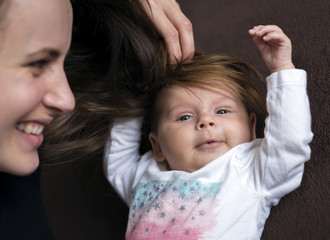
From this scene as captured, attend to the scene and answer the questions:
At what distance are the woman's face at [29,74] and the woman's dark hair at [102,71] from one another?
38cm

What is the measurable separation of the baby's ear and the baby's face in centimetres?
5

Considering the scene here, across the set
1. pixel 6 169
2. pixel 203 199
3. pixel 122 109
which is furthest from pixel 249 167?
pixel 6 169

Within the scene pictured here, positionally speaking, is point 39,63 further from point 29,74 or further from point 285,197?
point 285,197

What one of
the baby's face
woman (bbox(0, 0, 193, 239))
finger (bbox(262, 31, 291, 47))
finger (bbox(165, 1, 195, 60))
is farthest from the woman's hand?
woman (bbox(0, 0, 193, 239))

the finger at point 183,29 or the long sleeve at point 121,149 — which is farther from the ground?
the finger at point 183,29

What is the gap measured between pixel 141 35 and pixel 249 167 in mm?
465

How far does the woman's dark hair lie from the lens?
115 centimetres

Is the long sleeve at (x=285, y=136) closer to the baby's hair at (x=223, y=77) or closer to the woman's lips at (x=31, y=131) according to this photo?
the baby's hair at (x=223, y=77)

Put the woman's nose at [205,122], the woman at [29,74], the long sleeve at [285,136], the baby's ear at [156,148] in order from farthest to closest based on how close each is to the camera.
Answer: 1. the baby's ear at [156,148]
2. the woman's nose at [205,122]
3. the long sleeve at [285,136]
4. the woman at [29,74]

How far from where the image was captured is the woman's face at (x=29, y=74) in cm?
69

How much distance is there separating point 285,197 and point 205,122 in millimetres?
275

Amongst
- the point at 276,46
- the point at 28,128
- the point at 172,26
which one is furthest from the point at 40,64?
A: the point at 276,46

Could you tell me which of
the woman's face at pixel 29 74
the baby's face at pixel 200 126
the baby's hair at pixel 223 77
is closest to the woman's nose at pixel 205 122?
the baby's face at pixel 200 126

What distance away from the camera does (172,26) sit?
43.9 inches
